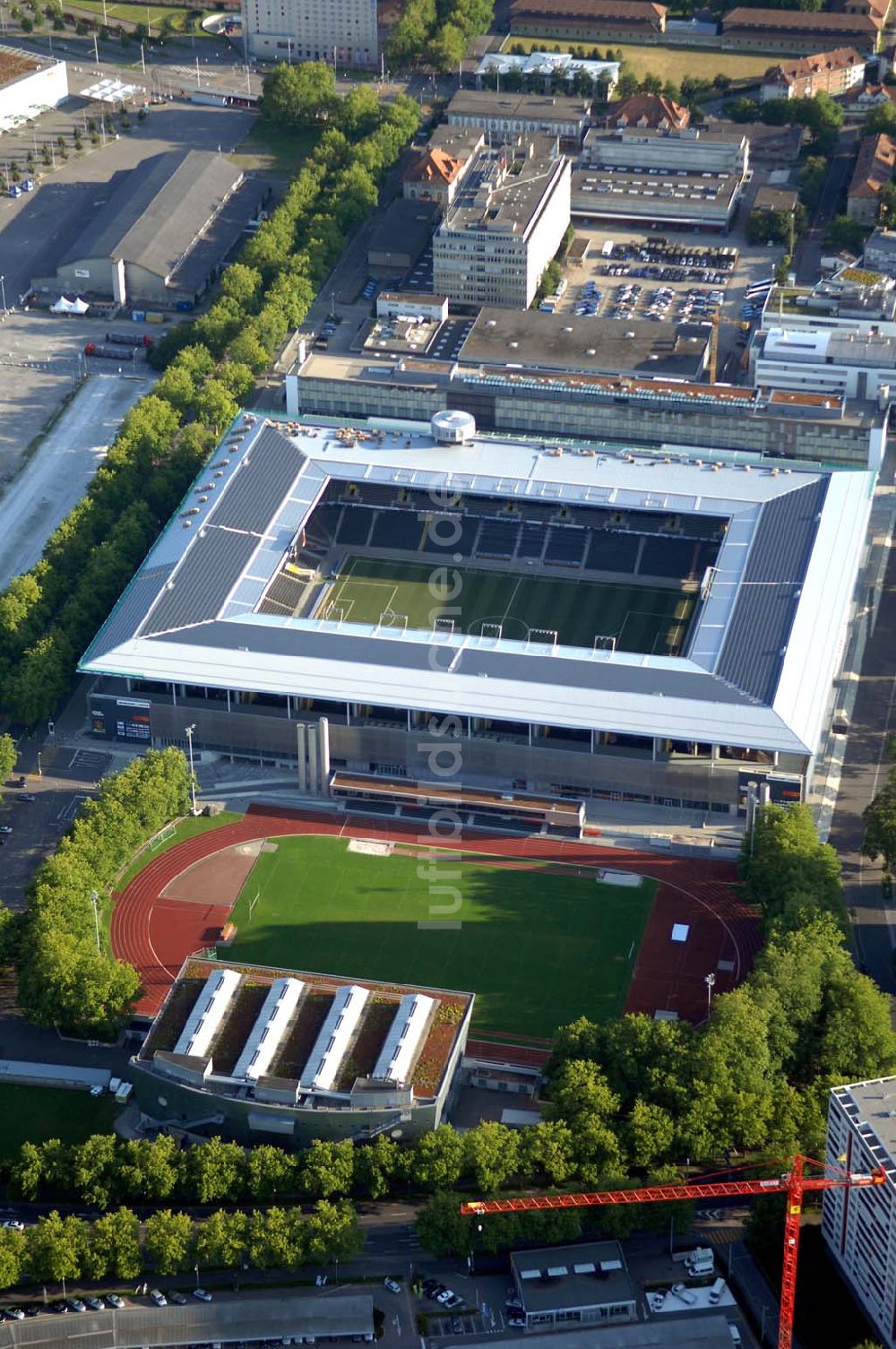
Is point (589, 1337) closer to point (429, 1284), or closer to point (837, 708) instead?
point (429, 1284)

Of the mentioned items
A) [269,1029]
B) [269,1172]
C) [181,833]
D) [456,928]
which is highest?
A: [269,1029]

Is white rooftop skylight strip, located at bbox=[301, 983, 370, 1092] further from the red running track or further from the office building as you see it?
the office building

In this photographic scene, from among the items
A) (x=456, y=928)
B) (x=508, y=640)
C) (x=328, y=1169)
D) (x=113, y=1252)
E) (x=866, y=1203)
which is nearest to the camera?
(x=866, y=1203)

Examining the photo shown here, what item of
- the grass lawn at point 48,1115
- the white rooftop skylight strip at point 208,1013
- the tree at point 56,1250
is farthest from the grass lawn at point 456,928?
the tree at point 56,1250

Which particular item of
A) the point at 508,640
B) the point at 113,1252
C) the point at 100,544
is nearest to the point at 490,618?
the point at 508,640

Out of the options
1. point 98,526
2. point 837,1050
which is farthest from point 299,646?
point 837,1050

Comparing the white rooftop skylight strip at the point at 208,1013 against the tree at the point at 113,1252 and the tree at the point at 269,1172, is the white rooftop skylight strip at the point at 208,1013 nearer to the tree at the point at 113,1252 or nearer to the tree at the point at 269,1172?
the tree at the point at 269,1172

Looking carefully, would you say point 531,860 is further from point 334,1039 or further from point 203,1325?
point 203,1325
